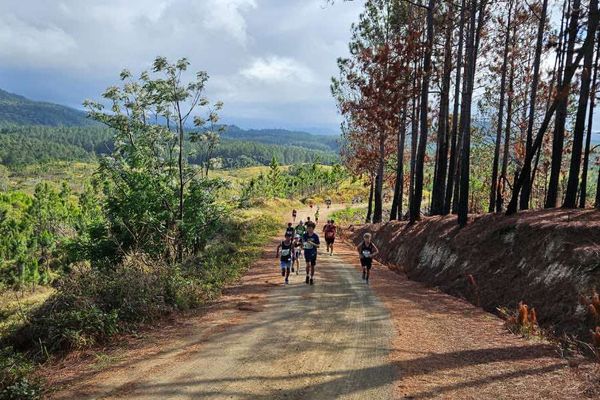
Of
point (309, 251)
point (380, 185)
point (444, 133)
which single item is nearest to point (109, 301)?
point (309, 251)

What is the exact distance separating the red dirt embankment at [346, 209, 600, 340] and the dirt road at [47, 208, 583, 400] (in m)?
1.21

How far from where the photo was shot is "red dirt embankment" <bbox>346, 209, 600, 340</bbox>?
10117mm

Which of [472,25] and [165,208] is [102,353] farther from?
[472,25]

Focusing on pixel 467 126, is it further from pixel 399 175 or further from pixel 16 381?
pixel 16 381

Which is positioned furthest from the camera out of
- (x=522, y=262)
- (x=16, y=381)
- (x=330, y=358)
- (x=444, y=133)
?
(x=444, y=133)

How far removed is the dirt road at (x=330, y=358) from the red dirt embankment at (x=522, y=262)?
121cm

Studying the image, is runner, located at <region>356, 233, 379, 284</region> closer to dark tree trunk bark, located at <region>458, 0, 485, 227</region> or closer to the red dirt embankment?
the red dirt embankment

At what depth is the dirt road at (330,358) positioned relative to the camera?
655 cm

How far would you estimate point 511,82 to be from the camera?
25.5 meters

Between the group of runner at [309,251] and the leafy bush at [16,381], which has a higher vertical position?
the group of runner at [309,251]

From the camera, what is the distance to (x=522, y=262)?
506 inches

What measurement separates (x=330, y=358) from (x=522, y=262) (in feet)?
25.4

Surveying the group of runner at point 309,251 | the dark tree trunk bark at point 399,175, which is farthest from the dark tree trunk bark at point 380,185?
the group of runner at point 309,251

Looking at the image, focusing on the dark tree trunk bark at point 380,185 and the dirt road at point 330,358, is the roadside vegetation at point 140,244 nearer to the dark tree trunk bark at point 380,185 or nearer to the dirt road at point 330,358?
the dirt road at point 330,358
